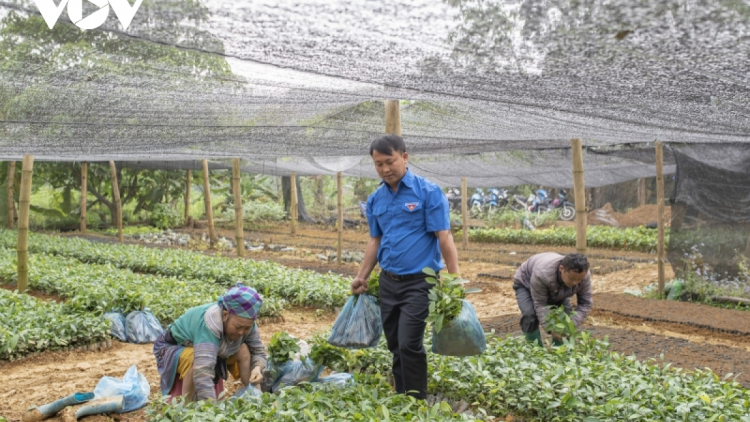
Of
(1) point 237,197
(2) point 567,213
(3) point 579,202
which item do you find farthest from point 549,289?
(2) point 567,213

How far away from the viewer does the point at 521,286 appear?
5.58 metres

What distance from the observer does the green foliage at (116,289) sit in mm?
6645

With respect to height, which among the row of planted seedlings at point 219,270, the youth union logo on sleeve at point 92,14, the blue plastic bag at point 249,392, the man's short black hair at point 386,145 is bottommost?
the row of planted seedlings at point 219,270

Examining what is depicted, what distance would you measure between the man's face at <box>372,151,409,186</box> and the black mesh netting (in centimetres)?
665

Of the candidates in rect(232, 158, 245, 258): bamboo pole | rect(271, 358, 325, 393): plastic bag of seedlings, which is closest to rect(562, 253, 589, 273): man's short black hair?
rect(271, 358, 325, 393): plastic bag of seedlings

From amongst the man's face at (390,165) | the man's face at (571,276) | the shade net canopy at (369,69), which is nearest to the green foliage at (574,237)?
the shade net canopy at (369,69)

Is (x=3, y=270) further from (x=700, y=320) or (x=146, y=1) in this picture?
(x=700, y=320)

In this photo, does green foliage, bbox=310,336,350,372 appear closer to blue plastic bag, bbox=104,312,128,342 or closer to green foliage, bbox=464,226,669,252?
blue plastic bag, bbox=104,312,128,342

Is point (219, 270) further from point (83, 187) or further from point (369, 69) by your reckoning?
point (83, 187)

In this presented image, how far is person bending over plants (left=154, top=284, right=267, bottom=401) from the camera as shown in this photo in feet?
12.1

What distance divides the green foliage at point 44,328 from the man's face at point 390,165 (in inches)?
143

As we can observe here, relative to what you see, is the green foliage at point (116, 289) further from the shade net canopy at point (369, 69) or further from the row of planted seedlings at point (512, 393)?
the row of planted seedlings at point (512, 393)

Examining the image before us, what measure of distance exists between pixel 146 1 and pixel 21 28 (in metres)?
1.43

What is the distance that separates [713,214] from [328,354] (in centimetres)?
664
